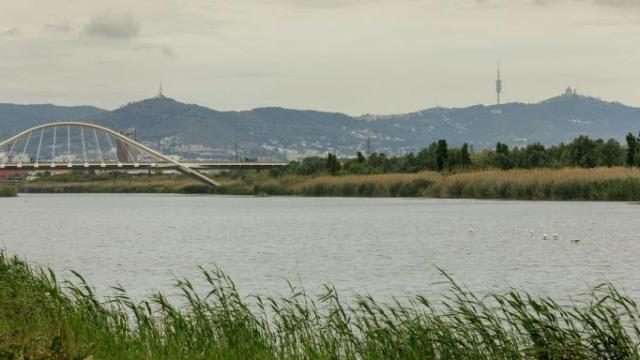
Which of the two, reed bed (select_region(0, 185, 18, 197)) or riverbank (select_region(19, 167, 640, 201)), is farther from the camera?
reed bed (select_region(0, 185, 18, 197))

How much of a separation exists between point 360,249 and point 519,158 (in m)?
57.1

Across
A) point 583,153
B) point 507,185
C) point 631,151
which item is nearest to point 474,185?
point 507,185

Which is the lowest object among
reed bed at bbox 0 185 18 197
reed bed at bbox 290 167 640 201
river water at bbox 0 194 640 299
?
reed bed at bbox 0 185 18 197

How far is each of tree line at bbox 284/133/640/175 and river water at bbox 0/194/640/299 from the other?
50.8ft

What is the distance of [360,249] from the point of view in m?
42.5

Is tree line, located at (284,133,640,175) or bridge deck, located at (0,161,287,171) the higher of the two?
tree line, located at (284,133,640,175)

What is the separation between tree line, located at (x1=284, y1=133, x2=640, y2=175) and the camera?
3588 inches

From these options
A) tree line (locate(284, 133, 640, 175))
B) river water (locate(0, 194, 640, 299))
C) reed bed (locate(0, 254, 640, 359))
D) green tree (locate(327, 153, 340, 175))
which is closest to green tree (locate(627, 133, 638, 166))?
tree line (locate(284, 133, 640, 175))

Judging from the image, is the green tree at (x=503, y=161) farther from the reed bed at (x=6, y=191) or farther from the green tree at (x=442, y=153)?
the reed bed at (x=6, y=191)

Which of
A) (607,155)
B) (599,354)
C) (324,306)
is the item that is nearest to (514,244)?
(324,306)

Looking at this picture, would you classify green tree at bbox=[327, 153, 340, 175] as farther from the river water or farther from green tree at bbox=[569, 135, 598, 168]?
the river water

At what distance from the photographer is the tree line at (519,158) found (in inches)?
3588

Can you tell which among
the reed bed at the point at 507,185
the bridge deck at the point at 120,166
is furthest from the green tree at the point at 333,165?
the bridge deck at the point at 120,166

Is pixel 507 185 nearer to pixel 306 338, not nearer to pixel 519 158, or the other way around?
pixel 519 158
